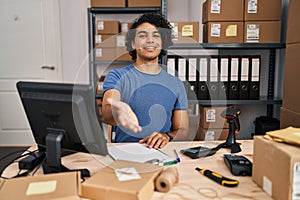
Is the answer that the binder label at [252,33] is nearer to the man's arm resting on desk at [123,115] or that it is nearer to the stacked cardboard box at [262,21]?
the stacked cardboard box at [262,21]

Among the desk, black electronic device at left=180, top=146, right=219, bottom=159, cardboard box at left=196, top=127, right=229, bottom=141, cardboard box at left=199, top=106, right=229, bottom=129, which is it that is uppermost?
black electronic device at left=180, top=146, right=219, bottom=159

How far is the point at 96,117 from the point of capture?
806mm

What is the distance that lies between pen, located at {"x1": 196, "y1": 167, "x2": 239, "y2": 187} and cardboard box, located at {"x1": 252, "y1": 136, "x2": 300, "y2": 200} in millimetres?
80

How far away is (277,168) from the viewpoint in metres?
0.70

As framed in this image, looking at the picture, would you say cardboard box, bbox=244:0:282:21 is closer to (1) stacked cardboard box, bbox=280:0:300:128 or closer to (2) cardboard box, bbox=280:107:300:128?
(1) stacked cardboard box, bbox=280:0:300:128

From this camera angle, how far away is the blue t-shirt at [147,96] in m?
1.43

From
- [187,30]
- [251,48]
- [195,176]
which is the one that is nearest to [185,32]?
[187,30]

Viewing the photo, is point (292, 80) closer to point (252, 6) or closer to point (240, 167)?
point (252, 6)

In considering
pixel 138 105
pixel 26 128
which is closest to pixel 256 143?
pixel 138 105

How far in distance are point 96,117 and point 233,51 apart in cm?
177

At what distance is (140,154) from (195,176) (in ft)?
0.81

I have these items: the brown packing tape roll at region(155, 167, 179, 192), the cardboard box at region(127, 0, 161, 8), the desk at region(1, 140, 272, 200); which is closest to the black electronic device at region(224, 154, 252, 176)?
the desk at region(1, 140, 272, 200)

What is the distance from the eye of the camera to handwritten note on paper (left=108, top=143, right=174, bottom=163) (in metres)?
0.98

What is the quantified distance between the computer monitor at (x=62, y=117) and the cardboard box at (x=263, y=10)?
64.2 inches
